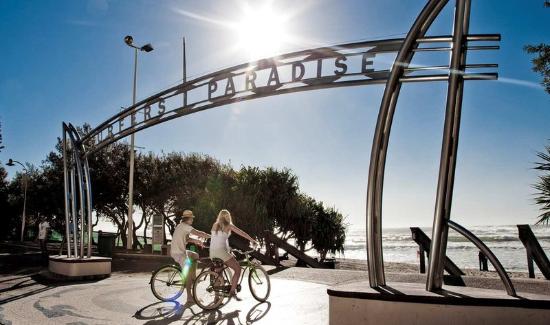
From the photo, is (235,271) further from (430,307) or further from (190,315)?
(430,307)

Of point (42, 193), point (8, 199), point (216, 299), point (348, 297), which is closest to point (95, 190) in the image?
point (42, 193)

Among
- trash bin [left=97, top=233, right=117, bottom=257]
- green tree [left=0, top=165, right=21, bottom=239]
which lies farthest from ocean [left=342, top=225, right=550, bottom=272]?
green tree [left=0, top=165, right=21, bottom=239]

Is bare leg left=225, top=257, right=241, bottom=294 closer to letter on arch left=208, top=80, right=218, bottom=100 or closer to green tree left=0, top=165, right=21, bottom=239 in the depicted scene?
letter on arch left=208, top=80, right=218, bottom=100

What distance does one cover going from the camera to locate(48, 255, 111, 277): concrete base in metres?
12.4

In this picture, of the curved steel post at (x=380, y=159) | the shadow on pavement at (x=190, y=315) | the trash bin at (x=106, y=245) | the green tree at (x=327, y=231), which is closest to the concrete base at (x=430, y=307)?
the curved steel post at (x=380, y=159)

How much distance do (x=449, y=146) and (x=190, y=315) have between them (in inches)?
197

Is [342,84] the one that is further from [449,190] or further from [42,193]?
[42,193]

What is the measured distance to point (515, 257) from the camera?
4188 centimetres

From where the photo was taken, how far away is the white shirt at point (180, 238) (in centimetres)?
893

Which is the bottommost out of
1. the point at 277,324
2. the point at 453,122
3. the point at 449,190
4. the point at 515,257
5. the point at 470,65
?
the point at 515,257

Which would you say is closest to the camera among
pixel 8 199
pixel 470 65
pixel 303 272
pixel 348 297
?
pixel 348 297

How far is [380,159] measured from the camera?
5543 millimetres

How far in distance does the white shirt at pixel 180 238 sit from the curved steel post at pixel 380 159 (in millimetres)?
4441

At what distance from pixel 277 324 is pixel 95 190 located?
94.7ft
